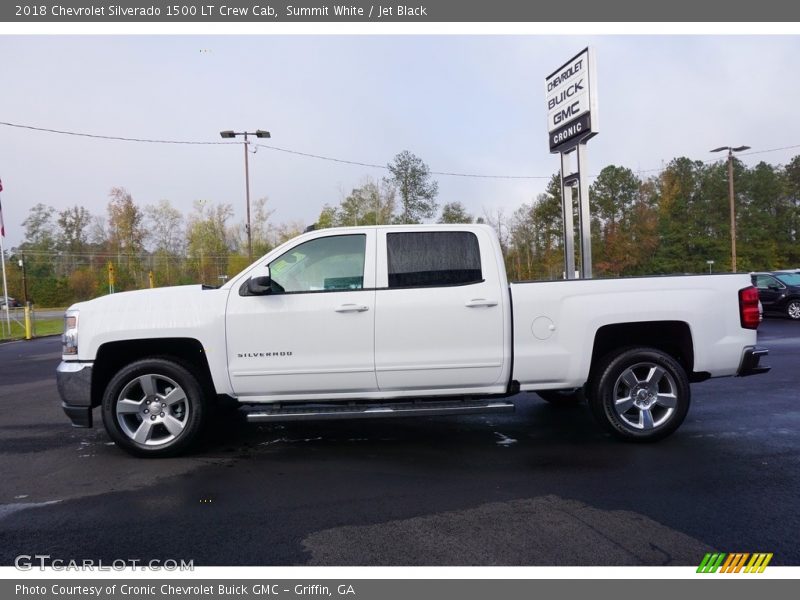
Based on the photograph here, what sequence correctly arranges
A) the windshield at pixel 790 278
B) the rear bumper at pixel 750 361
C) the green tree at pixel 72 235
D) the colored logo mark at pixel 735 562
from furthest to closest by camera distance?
the green tree at pixel 72 235
the windshield at pixel 790 278
the rear bumper at pixel 750 361
the colored logo mark at pixel 735 562

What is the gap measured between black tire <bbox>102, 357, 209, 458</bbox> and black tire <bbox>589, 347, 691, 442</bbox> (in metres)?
3.56

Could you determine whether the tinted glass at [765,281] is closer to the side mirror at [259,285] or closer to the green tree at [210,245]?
the side mirror at [259,285]

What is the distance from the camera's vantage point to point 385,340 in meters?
4.96

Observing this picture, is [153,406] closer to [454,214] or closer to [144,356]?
[144,356]

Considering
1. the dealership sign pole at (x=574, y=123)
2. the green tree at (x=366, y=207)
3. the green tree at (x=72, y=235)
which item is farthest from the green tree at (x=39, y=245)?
the dealership sign pole at (x=574, y=123)

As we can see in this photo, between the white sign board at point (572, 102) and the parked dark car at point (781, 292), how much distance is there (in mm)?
10176

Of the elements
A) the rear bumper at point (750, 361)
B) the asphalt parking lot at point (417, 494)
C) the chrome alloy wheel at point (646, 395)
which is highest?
the rear bumper at point (750, 361)

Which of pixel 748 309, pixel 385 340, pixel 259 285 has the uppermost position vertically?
pixel 259 285

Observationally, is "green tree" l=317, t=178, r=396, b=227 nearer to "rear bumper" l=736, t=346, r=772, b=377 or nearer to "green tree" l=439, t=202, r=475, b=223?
"green tree" l=439, t=202, r=475, b=223

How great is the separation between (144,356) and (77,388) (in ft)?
1.92

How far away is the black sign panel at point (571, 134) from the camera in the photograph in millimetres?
11126

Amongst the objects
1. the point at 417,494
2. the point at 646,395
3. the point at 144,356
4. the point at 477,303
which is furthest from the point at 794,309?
the point at 144,356

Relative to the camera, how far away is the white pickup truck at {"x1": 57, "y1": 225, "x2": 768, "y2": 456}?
4961 millimetres

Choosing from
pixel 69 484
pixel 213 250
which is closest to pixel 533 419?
pixel 69 484
